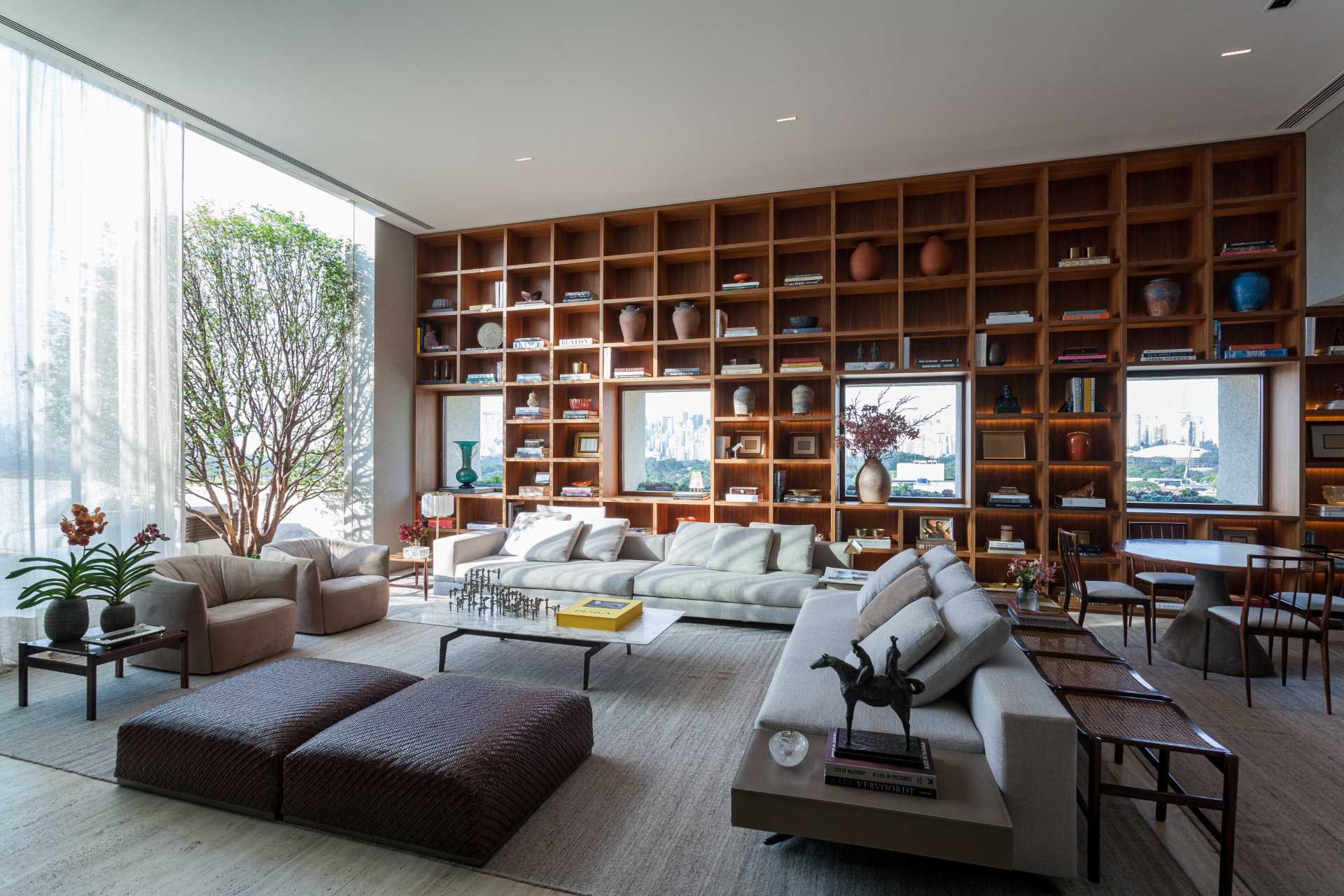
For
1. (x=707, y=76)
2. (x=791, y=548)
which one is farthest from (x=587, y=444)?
(x=707, y=76)

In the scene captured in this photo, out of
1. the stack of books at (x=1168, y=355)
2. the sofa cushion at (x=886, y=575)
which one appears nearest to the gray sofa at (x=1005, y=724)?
the sofa cushion at (x=886, y=575)

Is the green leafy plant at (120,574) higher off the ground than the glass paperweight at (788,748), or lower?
higher

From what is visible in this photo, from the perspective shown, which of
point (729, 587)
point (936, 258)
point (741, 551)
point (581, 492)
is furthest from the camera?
point (581, 492)

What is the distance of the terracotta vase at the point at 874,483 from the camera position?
5.61 m

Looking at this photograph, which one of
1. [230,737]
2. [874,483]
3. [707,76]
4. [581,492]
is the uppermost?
[707,76]

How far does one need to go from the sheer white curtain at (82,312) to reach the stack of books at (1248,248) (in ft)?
25.8

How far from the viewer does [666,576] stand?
16.0 feet

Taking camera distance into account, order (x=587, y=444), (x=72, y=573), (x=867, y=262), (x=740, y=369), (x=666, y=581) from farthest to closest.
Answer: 1. (x=587, y=444)
2. (x=740, y=369)
3. (x=867, y=262)
4. (x=666, y=581)
5. (x=72, y=573)

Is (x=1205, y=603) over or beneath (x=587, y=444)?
beneath

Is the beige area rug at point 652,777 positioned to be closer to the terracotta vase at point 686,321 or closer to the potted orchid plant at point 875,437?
the potted orchid plant at point 875,437

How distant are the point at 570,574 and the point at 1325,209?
6064 mm

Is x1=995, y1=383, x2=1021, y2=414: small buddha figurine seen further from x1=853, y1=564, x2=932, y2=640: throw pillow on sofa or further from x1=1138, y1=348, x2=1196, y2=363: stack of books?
x1=853, y1=564, x2=932, y2=640: throw pillow on sofa

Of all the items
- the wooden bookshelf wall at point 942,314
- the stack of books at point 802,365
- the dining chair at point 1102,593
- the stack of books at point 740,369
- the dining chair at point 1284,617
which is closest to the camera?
the dining chair at point 1284,617

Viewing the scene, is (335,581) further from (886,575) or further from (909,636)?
(909,636)
